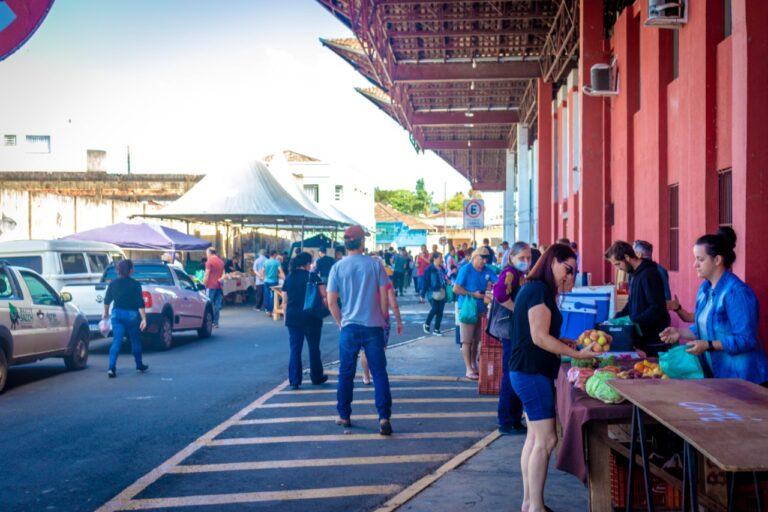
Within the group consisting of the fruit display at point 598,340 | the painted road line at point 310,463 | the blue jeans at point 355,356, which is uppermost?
the fruit display at point 598,340

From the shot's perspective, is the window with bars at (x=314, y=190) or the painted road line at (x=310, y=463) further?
the window with bars at (x=314, y=190)

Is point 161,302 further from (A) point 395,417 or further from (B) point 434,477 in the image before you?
(B) point 434,477

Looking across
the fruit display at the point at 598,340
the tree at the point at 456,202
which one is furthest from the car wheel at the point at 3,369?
the tree at the point at 456,202

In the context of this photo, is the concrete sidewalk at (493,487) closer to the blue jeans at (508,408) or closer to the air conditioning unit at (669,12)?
the blue jeans at (508,408)

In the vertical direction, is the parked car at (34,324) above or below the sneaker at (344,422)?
above

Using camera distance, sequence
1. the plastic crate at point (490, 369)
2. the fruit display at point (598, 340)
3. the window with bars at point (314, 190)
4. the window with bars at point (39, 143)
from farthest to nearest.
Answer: the window with bars at point (314, 190), the window with bars at point (39, 143), the plastic crate at point (490, 369), the fruit display at point (598, 340)

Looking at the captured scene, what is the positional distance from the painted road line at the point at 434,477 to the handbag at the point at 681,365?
6.42 feet

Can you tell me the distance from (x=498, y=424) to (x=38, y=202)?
25.6 metres

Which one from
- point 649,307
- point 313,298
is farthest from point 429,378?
point 649,307

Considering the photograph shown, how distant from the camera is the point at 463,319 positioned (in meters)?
11.3

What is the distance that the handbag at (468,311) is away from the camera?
1129 centimetres

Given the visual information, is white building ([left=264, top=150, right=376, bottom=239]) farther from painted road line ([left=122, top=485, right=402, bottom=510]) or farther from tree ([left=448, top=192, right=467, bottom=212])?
tree ([left=448, top=192, right=467, bottom=212])

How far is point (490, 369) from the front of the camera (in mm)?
10266

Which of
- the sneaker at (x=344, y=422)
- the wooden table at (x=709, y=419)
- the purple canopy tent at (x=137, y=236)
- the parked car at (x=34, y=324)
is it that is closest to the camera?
the wooden table at (x=709, y=419)
